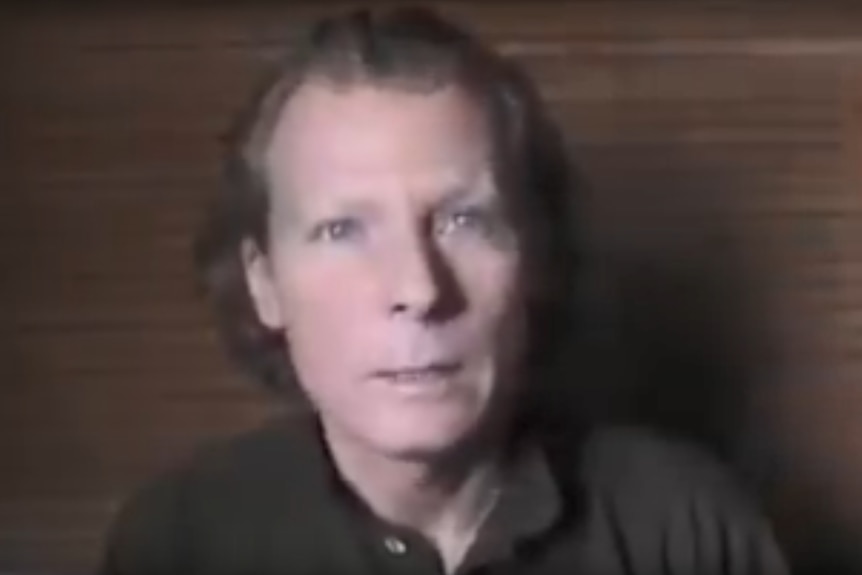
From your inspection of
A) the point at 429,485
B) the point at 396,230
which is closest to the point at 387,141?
the point at 396,230

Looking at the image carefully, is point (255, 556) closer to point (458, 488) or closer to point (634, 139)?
point (458, 488)

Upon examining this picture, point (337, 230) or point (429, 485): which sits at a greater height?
point (337, 230)

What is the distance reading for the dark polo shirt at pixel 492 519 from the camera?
31.7 inches

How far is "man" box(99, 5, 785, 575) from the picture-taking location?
77cm

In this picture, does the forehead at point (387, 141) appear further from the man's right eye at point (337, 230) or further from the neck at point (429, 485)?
the neck at point (429, 485)

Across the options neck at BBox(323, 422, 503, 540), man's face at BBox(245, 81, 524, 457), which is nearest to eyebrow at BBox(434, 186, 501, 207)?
man's face at BBox(245, 81, 524, 457)

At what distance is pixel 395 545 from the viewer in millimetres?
806

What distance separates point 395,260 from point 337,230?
3cm

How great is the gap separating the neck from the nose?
0.23ft

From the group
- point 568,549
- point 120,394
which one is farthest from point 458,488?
point 120,394

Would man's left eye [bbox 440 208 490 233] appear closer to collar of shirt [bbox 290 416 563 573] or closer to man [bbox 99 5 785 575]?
man [bbox 99 5 785 575]

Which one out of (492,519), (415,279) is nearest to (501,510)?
(492,519)

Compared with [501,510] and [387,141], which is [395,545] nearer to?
[501,510]

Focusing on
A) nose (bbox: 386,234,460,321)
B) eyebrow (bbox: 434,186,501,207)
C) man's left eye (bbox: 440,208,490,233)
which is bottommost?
nose (bbox: 386,234,460,321)
